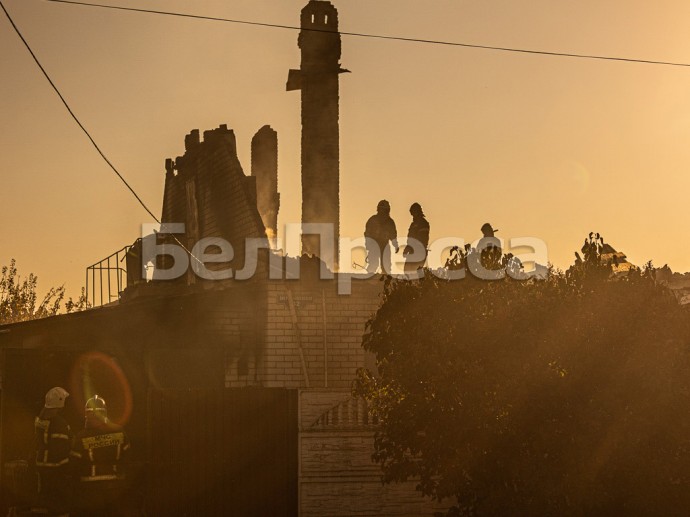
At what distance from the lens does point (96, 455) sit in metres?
12.9

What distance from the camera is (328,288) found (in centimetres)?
2353

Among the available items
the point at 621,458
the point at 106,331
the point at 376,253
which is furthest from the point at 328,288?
the point at 621,458

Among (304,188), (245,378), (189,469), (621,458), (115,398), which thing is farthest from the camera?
(304,188)

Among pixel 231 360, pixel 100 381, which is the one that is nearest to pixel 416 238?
pixel 231 360

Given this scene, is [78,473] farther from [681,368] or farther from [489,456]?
[681,368]

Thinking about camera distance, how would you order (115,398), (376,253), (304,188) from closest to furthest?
1. (115,398)
2. (376,253)
3. (304,188)

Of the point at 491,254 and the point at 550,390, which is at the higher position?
the point at 491,254

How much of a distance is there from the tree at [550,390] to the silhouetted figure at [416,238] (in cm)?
1081

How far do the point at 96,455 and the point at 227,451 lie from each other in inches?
137

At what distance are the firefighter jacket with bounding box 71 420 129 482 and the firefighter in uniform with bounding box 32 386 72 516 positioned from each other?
0.15m

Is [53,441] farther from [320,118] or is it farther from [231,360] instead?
[320,118]

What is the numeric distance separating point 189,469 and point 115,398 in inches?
174

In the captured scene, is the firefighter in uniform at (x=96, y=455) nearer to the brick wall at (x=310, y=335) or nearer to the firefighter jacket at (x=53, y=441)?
the firefighter jacket at (x=53, y=441)

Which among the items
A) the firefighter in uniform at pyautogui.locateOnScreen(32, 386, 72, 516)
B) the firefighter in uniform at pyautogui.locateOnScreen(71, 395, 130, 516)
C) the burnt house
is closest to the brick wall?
the burnt house
